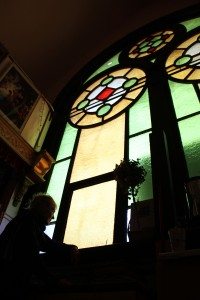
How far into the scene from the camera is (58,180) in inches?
147

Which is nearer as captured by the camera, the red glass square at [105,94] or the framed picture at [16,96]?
the framed picture at [16,96]

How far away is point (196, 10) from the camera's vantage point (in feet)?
18.5

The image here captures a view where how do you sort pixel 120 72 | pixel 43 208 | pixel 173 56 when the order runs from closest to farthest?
pixel 43 208, pixel 173 56, pixel 120 72

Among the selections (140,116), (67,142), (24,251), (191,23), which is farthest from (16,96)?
(191,23)

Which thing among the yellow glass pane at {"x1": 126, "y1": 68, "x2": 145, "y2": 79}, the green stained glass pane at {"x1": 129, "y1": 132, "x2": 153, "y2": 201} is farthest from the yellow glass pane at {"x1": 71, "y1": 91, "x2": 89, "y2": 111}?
the green stained glass pane at {"x1": 129, "y1": 132, "x2": 153, "y2": 201}

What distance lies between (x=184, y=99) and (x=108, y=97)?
1.54 meters

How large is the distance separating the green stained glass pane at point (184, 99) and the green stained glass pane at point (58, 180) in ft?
5.23

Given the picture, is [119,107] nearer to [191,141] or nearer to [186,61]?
[186,61]

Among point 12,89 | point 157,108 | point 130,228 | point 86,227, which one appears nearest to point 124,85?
point 157,108

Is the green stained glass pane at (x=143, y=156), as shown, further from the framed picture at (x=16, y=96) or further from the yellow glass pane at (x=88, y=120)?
the framed picture at (x=16, y=96)

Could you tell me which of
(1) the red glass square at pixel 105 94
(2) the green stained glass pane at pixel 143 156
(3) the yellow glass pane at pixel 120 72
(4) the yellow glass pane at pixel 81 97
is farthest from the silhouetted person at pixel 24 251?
(3) the yellow glass pane at pixel 120 72

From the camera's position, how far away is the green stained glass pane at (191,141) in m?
2.66

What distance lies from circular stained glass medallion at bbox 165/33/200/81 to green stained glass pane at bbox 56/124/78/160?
1720mm

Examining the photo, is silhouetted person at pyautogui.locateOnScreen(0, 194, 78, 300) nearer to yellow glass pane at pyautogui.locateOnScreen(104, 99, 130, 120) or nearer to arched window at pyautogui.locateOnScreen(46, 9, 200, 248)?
arched window at pyautogui.locateOnScreen(46, 9, 200, 248)
